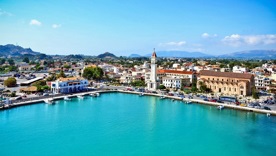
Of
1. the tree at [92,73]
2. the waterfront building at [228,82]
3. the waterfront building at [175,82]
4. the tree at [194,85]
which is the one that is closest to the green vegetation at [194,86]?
the tree at [194,85]

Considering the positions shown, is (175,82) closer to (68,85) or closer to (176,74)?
(176,74)

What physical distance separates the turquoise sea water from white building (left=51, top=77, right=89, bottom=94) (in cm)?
461

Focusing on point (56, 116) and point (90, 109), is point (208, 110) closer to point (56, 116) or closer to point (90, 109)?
point (90, 109)

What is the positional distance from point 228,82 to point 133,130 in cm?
1538

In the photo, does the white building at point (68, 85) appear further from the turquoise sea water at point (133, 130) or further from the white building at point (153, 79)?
the white building at point (153, 79)

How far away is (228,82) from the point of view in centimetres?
2741

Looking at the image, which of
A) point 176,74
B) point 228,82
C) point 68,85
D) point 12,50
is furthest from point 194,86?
point 12,50

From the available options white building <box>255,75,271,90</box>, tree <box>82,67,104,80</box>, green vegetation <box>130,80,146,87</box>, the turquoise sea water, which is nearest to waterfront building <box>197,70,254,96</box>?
white building <box>255,75,271,90</box>

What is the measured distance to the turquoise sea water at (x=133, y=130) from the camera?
12938 mm

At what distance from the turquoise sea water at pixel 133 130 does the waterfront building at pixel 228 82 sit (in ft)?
19.4

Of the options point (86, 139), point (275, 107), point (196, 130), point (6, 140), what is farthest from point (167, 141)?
point (275, 107)

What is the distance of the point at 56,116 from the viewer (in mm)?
18953

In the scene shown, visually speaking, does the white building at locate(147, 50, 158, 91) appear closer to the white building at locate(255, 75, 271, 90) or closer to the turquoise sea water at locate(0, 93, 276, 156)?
the turquoise sea water at locate(0, 93, 276, 156)

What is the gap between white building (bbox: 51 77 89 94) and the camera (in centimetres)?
2704
